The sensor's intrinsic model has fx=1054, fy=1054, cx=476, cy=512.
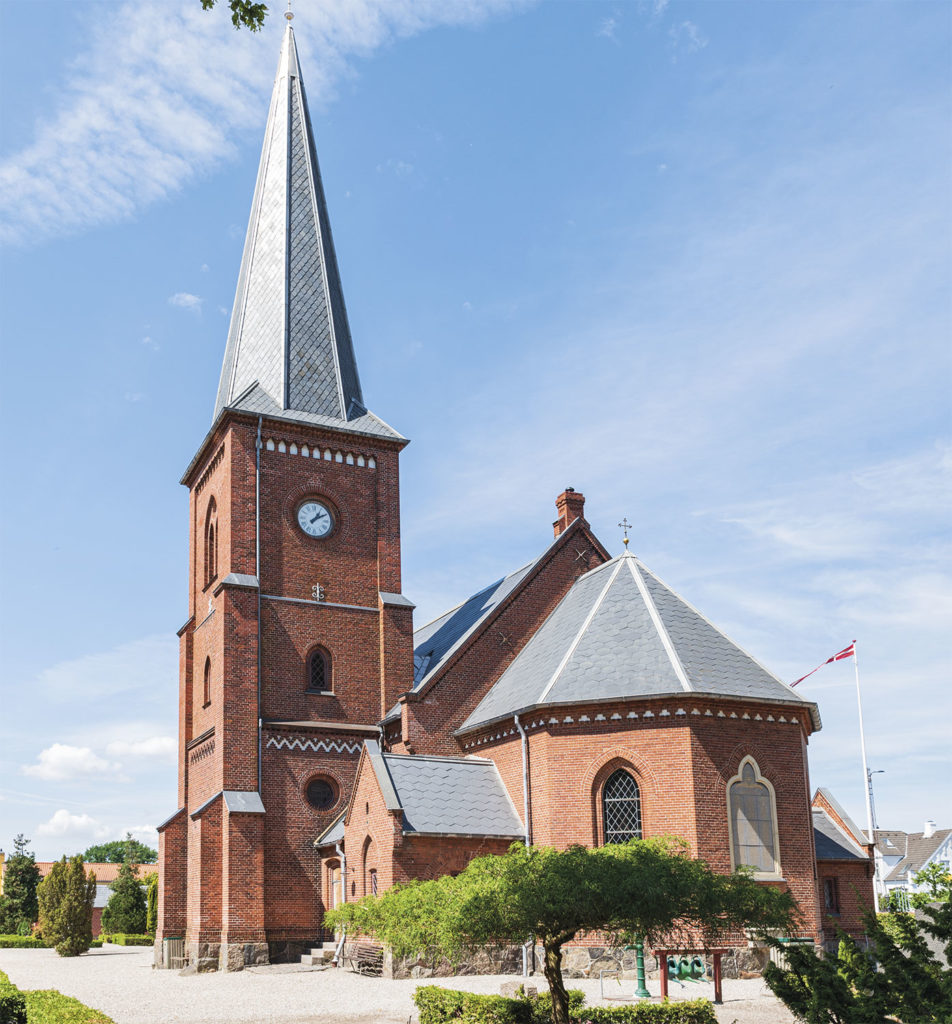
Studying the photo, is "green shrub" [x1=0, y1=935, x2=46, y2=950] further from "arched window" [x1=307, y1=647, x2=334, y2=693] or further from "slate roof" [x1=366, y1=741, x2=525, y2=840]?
"slate roof" [x1=366, y1=741, x2=525, y2=840]

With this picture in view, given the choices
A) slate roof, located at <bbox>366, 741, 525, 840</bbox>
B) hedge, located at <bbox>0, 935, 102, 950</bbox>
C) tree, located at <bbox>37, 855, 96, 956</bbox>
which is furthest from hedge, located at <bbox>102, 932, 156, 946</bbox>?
slate roof, located at <bbox>366, 741, 525, 840</bbox>

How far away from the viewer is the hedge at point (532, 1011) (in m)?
14.2

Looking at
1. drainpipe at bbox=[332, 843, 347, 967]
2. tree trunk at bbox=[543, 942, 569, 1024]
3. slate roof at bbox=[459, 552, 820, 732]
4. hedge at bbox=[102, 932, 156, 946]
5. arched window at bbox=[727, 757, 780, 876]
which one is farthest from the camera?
hedge at bbox=[102, 932, 156, 946]

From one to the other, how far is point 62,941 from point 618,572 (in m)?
27.3

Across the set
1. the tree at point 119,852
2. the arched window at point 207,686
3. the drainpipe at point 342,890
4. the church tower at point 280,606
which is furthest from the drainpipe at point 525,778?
the tree at point 119,852

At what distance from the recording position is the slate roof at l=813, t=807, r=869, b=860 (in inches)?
1163

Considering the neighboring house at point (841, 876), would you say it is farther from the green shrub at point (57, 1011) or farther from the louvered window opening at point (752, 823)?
the green shrub at point (57, 1011)

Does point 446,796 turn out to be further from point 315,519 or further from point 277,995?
point 315,519

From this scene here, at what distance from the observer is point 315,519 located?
109ft

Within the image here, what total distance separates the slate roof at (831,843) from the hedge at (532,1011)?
49.2 feet

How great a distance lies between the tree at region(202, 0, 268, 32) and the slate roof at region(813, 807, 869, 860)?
2553 cm

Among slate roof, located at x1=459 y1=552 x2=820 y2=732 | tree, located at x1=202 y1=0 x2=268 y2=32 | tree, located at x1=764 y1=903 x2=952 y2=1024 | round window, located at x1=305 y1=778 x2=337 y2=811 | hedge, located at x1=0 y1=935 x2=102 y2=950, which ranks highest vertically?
tree, located at x1=202 y1=0 x2=268 y2=32

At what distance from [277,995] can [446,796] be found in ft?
22.5

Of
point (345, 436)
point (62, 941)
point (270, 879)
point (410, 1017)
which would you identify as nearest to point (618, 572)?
point (345, 436)
